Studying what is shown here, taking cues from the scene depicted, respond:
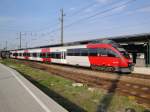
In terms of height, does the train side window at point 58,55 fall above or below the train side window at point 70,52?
below

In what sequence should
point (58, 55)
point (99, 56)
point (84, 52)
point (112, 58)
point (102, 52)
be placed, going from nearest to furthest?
1. point (112, 58)
2. point (102, 52)
3. point (99, 56)
4. point (84, 52)
5. point (58, 55)

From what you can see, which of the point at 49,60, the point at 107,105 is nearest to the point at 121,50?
the point at 107,105

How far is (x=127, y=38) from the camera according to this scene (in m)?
41.6

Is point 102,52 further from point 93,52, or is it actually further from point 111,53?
point 93,52

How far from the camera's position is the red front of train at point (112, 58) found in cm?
2784

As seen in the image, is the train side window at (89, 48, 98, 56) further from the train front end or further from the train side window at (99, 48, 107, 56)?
the train front end

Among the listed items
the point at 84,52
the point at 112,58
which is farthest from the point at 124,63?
the point at 84,52

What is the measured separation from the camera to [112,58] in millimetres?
28531

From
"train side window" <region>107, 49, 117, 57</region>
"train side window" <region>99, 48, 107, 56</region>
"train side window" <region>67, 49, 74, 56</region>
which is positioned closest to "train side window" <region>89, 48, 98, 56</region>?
"train side window" <region>99, 48, 107, 56</region>

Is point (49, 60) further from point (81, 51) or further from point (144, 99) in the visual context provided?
point (144, 99)

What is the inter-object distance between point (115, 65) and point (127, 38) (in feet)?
46.4

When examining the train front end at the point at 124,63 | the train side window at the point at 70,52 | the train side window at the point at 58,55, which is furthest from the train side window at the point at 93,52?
the train side window at the point at 58,55

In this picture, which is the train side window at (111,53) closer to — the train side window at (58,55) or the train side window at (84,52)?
the train side window at (84,52)

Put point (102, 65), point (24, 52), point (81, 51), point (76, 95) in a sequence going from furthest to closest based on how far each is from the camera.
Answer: point (24, 52) → point (81, 51) → point (102, 65) → point (76, 95)
